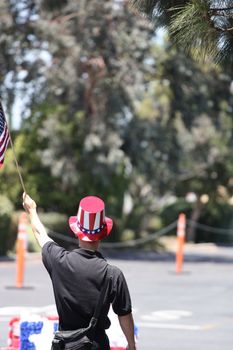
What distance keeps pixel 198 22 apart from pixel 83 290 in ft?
7.44

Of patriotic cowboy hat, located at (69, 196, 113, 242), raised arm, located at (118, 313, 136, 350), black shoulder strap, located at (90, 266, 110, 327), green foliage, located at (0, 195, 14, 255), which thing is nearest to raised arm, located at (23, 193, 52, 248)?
patriotic cowboy hat, located at (69, 196, 113, 242)

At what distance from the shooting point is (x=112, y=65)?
2559 cm

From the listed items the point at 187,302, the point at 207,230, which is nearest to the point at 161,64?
the point at 187,302

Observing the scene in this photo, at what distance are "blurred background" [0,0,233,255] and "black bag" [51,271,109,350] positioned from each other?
19.4 metres

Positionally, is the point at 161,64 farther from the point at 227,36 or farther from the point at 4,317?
the point at 227,36

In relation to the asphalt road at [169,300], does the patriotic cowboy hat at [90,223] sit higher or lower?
higher

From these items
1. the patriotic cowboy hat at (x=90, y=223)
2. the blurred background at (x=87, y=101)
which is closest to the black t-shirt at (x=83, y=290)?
the patriotic cowboy hat at (x=90, y=223)

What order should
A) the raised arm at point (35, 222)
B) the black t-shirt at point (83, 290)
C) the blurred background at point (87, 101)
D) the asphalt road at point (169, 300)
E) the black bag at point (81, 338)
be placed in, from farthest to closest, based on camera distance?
the blurred background at point (87, 101) → the asphalt road at point (169, 300) → the raised arm at point (35, 222) → the black t-shirt at point (83, 290) → the black bag at point (81, 338)

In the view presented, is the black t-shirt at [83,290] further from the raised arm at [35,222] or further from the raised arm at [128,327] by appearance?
the raised arm at [35,222]

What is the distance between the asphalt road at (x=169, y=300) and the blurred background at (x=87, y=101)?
3.65 meters

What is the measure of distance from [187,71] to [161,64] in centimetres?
105

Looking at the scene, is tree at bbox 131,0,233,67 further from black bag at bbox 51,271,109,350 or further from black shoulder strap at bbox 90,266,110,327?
black bag at bbox 51,271,109,350

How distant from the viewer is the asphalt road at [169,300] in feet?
37.6

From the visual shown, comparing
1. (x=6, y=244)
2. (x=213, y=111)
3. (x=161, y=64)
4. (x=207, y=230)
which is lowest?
(x=207, y=230)
